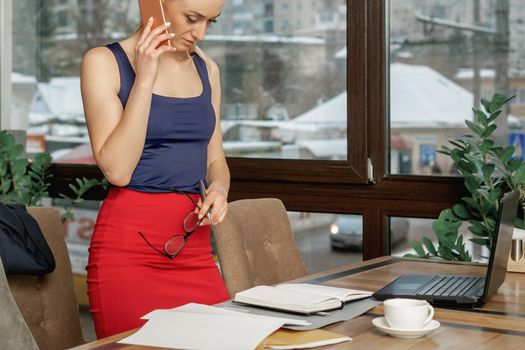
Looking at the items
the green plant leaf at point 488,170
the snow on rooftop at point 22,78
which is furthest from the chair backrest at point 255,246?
the snow on rooftop at point 22,78

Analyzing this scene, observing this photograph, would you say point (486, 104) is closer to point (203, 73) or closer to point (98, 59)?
point (203, 73)

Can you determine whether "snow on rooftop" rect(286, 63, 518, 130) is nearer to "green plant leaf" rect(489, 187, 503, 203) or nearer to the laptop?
"green plant leaf" rect(489, 187, 503, 203)

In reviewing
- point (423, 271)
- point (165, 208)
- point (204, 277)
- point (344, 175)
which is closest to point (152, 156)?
point (165, 208)

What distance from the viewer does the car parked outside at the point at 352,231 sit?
393 cm

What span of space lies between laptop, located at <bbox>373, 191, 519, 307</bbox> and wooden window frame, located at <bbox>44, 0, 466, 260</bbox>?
1200mm

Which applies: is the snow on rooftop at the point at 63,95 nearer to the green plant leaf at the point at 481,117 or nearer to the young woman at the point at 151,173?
the green plant leaf at the point at 481,117

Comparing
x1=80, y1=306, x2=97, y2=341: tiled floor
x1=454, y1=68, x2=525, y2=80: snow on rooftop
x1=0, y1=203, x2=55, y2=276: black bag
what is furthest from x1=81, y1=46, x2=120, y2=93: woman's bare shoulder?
x1=80, y1=306, x2=97, y2=341: tiled floor

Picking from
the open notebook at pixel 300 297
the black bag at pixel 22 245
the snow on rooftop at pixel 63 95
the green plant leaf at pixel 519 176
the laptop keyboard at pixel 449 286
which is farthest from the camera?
the snow on rooftop at pixel 63 95

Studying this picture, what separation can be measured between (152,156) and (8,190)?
226 cm

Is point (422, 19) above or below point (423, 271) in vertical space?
above

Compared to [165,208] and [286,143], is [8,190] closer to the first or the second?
[286,143]

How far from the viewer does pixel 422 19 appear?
3889 mm

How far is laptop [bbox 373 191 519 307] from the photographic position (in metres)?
2.23

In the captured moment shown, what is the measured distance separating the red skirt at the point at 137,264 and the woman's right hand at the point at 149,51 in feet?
1.06
